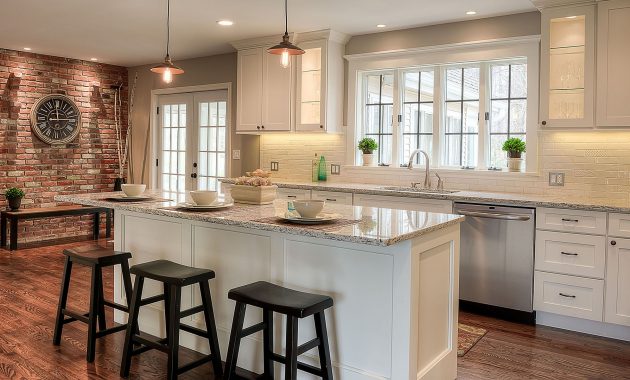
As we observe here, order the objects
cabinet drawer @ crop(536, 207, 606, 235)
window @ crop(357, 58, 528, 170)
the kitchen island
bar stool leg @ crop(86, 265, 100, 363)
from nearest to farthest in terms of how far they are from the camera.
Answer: the kitchen island < bar stool leg @ crop(86, 265, 100, 363) < cabinet drawer @ crop(536, 207, 606, 235) < window @ crop(357, 58, 528, 170)

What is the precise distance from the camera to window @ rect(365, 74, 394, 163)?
17.8 feet

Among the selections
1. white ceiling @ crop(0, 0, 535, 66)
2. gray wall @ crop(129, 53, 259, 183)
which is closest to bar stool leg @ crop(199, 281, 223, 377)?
white ceiling @ crop(0, 0, 535, 66)

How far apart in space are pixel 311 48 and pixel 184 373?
349 centimetres

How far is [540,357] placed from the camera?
3334 millimetres

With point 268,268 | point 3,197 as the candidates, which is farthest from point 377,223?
point 3,197

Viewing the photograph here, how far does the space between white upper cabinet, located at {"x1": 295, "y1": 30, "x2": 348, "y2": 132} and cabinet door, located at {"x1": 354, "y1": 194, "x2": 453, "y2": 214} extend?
0.98 meters

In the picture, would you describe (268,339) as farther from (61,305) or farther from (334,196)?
(334,196)

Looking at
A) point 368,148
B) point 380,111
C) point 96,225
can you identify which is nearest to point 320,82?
point 380,111

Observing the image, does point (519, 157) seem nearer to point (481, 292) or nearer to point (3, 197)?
point (481, 292)

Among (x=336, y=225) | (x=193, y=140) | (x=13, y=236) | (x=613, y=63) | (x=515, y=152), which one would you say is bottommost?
(x=13, y=236)

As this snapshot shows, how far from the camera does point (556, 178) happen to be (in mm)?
4430

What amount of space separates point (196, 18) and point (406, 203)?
97.9 inches

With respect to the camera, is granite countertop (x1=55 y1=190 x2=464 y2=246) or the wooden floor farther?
the wooden floor

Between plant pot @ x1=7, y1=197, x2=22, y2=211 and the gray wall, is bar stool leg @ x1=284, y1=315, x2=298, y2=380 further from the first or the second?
plant pot @ x1=7, y1=197, x2=22, y2=211
